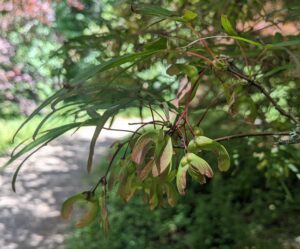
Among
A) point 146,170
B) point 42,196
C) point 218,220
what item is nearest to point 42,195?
point 42,196

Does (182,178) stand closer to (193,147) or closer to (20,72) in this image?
(193,147)

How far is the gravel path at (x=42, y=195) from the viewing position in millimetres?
4209

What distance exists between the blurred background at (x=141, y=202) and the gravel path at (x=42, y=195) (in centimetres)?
1

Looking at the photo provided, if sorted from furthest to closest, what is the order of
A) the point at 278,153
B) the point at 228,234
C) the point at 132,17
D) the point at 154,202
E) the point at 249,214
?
the point at 249,214 < the point at 228,234 < the point at 132,17 < the point at 278,153 < the point at 154,202

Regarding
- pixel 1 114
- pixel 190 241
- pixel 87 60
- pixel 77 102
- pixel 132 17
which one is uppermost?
pixel 1 114

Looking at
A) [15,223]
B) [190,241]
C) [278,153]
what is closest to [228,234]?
[190,241]

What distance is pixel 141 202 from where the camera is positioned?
→ 4.51 metres

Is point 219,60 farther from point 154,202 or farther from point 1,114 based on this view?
point 1,114

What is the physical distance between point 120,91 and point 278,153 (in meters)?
1.39

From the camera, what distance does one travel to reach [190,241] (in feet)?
12.0

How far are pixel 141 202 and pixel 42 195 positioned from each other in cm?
123

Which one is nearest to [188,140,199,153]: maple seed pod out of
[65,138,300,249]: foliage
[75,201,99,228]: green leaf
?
[75,201,99,228]: green leaf

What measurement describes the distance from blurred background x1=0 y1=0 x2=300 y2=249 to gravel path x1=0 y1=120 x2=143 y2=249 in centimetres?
1

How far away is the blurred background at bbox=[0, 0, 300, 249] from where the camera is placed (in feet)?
7.55
